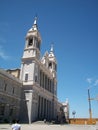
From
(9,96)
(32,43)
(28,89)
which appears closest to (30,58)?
(32,43)

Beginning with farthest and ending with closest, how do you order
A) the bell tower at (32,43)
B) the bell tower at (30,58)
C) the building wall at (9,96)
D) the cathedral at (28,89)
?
the bell tower at (32,43) → the bell tower at (30,58) → the cathedral at (28,89) → the building wall at (9,96)

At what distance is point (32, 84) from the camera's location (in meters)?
43.0

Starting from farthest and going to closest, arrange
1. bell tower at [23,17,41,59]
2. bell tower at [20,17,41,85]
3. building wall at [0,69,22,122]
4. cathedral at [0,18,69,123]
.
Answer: bell tower at [23,17,41,59], bell tower at [20,17,41,85], cathedral at [0,18,69,123], building wall at [0,69,22,122]

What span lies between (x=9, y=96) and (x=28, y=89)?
269 inches

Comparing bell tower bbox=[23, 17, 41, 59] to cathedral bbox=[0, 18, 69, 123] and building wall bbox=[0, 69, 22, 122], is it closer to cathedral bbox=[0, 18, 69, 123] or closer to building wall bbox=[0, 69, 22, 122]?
cathedral bbox=[0, 18, 69, 123]

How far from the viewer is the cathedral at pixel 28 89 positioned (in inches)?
1434

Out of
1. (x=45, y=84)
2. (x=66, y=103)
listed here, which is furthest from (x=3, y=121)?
(x=66, y=103)

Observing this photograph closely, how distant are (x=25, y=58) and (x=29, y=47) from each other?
3.87 m

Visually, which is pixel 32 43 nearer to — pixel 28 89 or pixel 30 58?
pixel 30 58

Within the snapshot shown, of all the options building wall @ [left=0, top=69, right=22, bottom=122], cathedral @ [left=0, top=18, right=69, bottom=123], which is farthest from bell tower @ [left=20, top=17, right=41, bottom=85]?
building wall @ [left=0, top=69, right=22, bottom=122]

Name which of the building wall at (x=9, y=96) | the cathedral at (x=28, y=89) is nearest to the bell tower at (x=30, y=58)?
the cathedral at (x=28, y=89)

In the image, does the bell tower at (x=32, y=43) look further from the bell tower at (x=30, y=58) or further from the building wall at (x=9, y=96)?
the building wall at (x=9, y=96)

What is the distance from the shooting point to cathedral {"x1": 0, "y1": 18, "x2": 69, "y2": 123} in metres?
36.4

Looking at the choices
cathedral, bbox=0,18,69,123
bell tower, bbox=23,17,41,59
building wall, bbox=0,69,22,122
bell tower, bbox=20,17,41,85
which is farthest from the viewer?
bell tower, bbox=23,17,41,59
